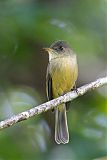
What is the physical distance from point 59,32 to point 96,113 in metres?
0.56

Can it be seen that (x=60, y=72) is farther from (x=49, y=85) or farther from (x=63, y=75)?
(x=49, y=85)

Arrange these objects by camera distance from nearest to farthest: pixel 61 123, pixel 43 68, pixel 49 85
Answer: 1. pixel 43 68
2. pixel 49 85
3. pixel 61 123

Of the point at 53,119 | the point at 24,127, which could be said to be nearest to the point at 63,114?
the point at 53,119

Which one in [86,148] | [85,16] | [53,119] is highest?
[85,16]

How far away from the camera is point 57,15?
3559 mm

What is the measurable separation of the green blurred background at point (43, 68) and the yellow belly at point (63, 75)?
0.07 m

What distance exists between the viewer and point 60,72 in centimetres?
404

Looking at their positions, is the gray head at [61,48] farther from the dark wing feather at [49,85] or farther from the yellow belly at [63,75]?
the dark wing feather at [49,85]

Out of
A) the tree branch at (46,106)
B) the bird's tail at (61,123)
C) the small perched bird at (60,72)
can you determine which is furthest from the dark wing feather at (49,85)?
the tree branch at (46,106)

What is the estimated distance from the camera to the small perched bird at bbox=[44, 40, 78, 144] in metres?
3.98

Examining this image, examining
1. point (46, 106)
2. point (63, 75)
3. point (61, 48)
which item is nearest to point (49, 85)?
point (63, 75)

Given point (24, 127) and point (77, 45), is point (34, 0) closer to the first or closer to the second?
point (77, 45)

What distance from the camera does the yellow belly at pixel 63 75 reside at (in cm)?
398

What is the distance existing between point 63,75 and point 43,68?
177 mm
